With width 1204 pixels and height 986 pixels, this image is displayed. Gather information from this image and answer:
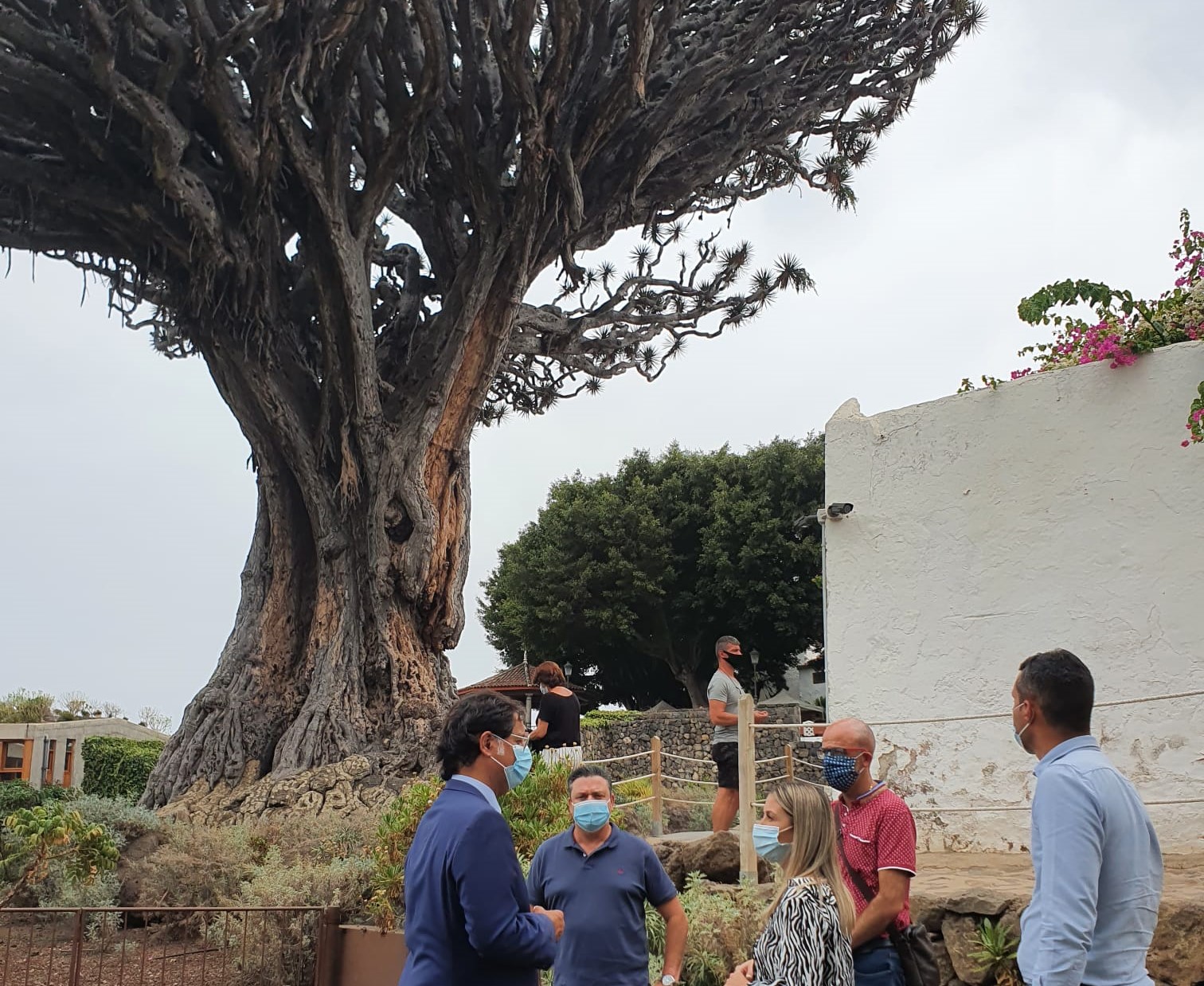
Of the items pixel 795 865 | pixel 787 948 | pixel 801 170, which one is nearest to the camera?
pixel 787 948

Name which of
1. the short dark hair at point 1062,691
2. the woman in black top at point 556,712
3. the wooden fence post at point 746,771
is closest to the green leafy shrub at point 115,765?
the woman in black top at point 556,712

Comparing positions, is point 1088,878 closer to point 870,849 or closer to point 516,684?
point 870,849

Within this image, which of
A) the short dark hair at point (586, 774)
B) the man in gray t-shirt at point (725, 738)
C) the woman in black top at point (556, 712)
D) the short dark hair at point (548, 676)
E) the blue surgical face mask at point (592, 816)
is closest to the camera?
the blue surgical face mask at point (592, 816)

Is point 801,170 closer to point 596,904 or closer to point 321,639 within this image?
point 321,639

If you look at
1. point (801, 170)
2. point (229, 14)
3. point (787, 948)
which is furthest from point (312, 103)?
point (787, 948)

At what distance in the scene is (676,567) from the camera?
3481 cm

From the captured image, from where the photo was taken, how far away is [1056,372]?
8.16 metres

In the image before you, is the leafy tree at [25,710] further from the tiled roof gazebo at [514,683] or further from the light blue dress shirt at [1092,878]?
the light blue dress shirt at [1092,878]

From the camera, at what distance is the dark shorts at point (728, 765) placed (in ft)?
26.7

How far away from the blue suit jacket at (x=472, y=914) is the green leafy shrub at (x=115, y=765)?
18.6 metres

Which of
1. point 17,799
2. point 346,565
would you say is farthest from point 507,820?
point 17,799

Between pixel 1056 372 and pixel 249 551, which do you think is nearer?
pixel 1056 372

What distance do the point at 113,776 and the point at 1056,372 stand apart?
60.3 ft

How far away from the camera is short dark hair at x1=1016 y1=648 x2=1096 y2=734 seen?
9.32 ft
